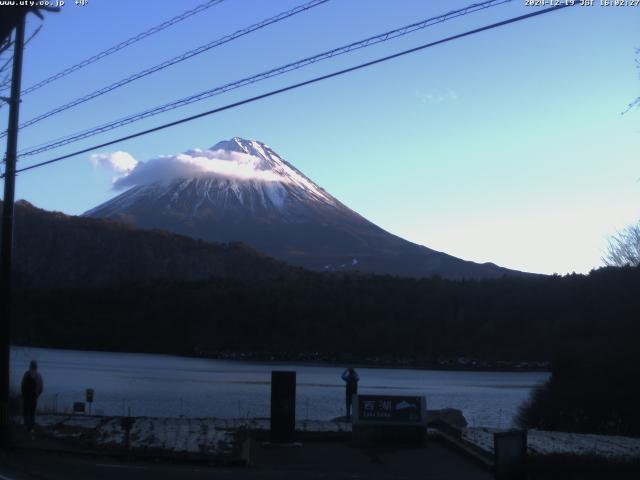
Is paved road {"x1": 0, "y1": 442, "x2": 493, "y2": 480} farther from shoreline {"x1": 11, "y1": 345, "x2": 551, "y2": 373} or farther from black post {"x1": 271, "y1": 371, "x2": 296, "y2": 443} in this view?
shoreline {"x1": 11, "y1": 345, "x2": 551, "y2": 373}

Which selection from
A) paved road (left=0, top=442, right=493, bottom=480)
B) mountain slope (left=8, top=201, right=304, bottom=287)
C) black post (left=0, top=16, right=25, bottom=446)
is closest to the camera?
paved road (left=0, top=442, right=493, bottom=480)

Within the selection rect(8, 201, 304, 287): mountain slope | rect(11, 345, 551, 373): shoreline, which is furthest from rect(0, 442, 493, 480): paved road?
rect(8, 201, 304, 287): mountain slope

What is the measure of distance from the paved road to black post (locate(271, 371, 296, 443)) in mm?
365

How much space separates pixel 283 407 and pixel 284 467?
2259 millimetres

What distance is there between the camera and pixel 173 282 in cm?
13025

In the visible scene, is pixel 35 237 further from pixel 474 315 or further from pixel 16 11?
pixel 16 11

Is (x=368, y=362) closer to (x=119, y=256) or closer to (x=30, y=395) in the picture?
(x=119, y=256)

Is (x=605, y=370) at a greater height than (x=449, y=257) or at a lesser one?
lesser

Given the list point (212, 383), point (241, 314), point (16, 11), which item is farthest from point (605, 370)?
point (241, 314)

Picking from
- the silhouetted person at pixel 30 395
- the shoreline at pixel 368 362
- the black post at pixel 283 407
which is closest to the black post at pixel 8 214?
the silhouetted person at pixel 30 395

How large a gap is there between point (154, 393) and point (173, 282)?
8389cm

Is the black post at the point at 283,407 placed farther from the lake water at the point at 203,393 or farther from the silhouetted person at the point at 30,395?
the lake water at the point at 203,393

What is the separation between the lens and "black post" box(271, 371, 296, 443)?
18562 mm

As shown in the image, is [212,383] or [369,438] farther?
[212,383]
